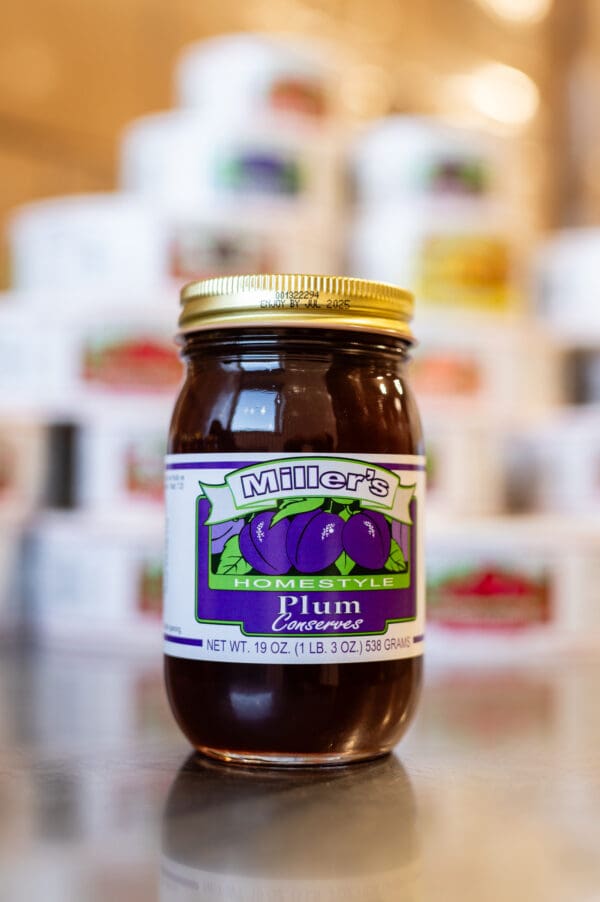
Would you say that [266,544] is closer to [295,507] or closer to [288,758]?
[295,507]

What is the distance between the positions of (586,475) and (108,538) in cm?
60

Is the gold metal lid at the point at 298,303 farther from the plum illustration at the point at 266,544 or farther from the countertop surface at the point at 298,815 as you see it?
the countertop surface at the point at 298,815

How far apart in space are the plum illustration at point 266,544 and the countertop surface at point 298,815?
124mm

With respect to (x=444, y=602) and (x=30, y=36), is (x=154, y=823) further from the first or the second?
(x=30, y=36)

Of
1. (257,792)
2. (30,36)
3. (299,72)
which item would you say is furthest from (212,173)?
(257,792)

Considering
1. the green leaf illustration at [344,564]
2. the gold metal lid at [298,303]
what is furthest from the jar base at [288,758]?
the gold metal lid at [298,303]

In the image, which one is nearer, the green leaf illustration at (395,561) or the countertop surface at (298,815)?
the countertop surface at (298,815)

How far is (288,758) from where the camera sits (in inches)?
26.9

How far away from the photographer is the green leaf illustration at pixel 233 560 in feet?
2.18

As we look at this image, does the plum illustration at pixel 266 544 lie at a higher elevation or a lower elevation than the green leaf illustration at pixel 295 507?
lower

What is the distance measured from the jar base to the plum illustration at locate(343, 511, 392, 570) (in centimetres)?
11

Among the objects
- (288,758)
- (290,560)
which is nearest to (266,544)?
(290,560)

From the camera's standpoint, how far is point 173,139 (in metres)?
1.45

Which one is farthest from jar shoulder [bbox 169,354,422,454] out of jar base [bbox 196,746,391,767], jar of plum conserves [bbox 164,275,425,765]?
jar base [bbox 196,746,391,767]
